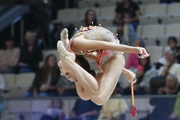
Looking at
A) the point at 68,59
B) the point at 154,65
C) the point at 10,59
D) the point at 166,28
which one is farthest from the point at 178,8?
the point at 68,59

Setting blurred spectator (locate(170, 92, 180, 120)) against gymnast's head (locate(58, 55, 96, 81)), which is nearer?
gymnast's head (locate(58, 55, 96, 81))

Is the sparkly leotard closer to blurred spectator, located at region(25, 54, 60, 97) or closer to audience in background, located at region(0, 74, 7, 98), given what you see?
blurred spectator, located at region(25, 54, 60, 97)

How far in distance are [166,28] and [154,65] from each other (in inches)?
35.7

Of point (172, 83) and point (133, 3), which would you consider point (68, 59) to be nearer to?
point (172, 83)

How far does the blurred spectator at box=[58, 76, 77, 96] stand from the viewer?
313 inches

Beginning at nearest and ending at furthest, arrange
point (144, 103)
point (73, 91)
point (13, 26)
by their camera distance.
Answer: point (144, 103) → point (73, 91) → point (13, 26)

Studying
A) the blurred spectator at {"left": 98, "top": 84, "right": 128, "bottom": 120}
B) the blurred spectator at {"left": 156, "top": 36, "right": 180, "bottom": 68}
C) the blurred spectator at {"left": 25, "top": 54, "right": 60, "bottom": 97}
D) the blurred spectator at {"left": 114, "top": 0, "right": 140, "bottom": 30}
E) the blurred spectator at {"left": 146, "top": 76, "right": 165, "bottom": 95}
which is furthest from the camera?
the blurred spectator at {"left": 114, "top": 0, "right": 140, "bottom": 30}

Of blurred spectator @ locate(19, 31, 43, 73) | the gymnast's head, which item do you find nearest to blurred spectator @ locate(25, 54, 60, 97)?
blurred spectator @ locate(19, 31, 43, 73)

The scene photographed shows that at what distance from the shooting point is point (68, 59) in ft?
15.3

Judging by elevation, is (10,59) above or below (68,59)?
below

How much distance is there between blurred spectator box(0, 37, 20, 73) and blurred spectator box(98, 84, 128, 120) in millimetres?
2849

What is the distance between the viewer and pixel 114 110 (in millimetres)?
6605

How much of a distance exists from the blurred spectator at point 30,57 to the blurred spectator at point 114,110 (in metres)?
2.62

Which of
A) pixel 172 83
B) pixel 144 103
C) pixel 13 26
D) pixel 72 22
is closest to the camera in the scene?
pixel 144 103
